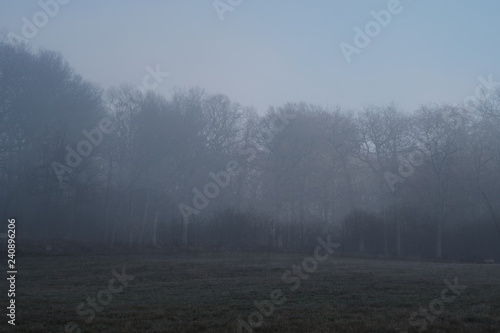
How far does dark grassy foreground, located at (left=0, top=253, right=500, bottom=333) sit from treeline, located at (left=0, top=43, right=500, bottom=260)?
68.3 feet

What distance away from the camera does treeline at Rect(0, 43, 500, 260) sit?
42.4 metres

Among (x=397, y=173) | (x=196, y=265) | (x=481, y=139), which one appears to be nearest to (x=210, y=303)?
(x=196, y=265)

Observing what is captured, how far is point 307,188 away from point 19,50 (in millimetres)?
27379

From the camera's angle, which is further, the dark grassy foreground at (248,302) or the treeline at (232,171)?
the treeline at (232,171)

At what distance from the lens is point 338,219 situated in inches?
2000

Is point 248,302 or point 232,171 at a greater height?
point 232,171

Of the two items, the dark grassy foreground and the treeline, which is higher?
the treeline

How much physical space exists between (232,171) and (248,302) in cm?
3796

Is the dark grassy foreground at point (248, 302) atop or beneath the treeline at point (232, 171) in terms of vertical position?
beneath

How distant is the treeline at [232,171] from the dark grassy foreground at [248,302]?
20.8 m

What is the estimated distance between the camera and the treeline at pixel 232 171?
42.4 m

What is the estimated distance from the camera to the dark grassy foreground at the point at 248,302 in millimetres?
10070

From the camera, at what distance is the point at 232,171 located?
50688 millimetres

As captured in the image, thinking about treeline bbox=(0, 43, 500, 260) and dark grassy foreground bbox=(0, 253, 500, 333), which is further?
treeline bbox=(0, 43, 500, 260)
